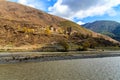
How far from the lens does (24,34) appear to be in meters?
158

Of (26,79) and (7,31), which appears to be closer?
(26,79)

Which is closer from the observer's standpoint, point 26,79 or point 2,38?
point 26,79

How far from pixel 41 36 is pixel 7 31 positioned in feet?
83.1

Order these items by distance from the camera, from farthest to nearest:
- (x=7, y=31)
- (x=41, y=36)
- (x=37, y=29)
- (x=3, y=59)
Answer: (x=37, y=29)
(x=41, y=36)
(x=7, y=31)
(x=3, y=59)

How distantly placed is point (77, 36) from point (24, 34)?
5210cm

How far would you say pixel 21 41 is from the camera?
144250 millimetres

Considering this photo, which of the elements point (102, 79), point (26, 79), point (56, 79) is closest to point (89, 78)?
point (102, 79)

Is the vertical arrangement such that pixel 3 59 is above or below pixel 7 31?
below

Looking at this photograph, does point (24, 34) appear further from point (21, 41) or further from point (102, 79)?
point (102, 79)

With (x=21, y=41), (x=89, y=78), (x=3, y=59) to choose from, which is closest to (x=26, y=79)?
(x=89, y=78)

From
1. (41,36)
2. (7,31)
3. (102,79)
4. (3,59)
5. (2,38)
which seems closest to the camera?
(102,79)

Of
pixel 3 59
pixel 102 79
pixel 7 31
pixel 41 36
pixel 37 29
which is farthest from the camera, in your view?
pixel 37 29

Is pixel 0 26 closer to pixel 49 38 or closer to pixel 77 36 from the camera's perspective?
pixel 49 38

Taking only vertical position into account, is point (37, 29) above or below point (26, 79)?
above
